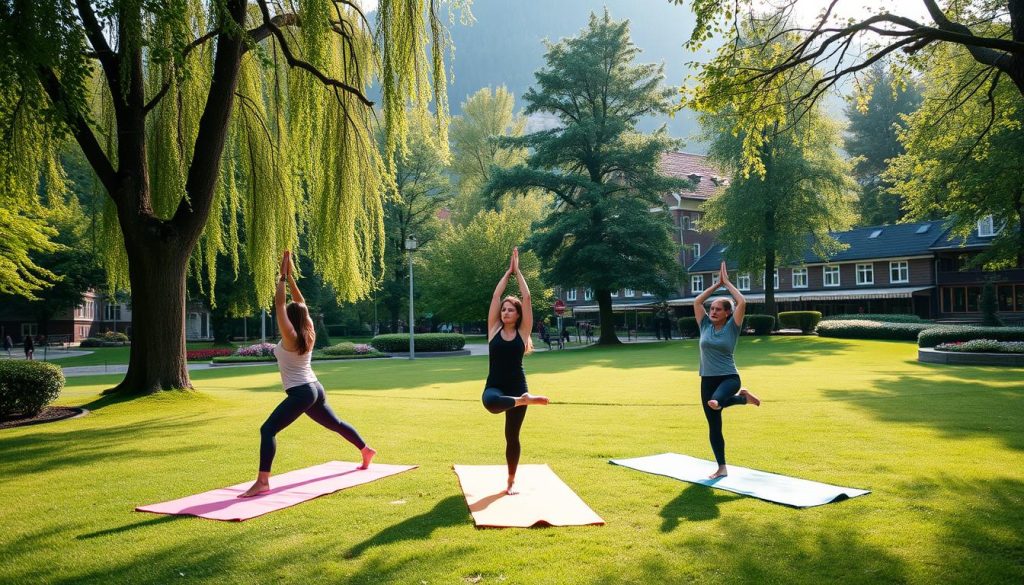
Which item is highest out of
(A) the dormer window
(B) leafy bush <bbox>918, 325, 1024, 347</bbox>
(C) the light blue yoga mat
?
(A) the dormer window

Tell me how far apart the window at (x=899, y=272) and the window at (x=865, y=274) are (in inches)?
49.7

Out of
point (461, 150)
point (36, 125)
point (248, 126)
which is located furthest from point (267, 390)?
point (461, 150)

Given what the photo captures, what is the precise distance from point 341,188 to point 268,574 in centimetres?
968

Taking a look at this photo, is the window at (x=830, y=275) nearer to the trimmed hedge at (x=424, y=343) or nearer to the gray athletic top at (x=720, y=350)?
the trimmed hedge at (x=424, y=343)

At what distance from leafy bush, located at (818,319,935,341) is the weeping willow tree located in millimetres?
29050

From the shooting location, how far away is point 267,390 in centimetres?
1939

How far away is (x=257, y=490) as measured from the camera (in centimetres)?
677

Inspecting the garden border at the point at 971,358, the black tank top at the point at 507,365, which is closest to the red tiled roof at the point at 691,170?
the garden border at the point at 971,358

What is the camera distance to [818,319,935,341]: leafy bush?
33.7 metres

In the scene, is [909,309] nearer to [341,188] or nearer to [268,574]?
[341,188]

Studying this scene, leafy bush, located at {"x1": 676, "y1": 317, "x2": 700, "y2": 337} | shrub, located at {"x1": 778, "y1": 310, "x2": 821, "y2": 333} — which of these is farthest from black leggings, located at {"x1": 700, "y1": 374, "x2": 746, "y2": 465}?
leafy bush, located at {"x1": 676, "y1": 317, "x2": 700, "y2": 337}

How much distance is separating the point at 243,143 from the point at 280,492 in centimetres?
980

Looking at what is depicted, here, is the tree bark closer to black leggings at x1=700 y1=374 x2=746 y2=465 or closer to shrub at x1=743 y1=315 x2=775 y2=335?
black leggings at x1=700 y1=374 x2=746 y2=465

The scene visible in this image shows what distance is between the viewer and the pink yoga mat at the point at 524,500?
580 cm
